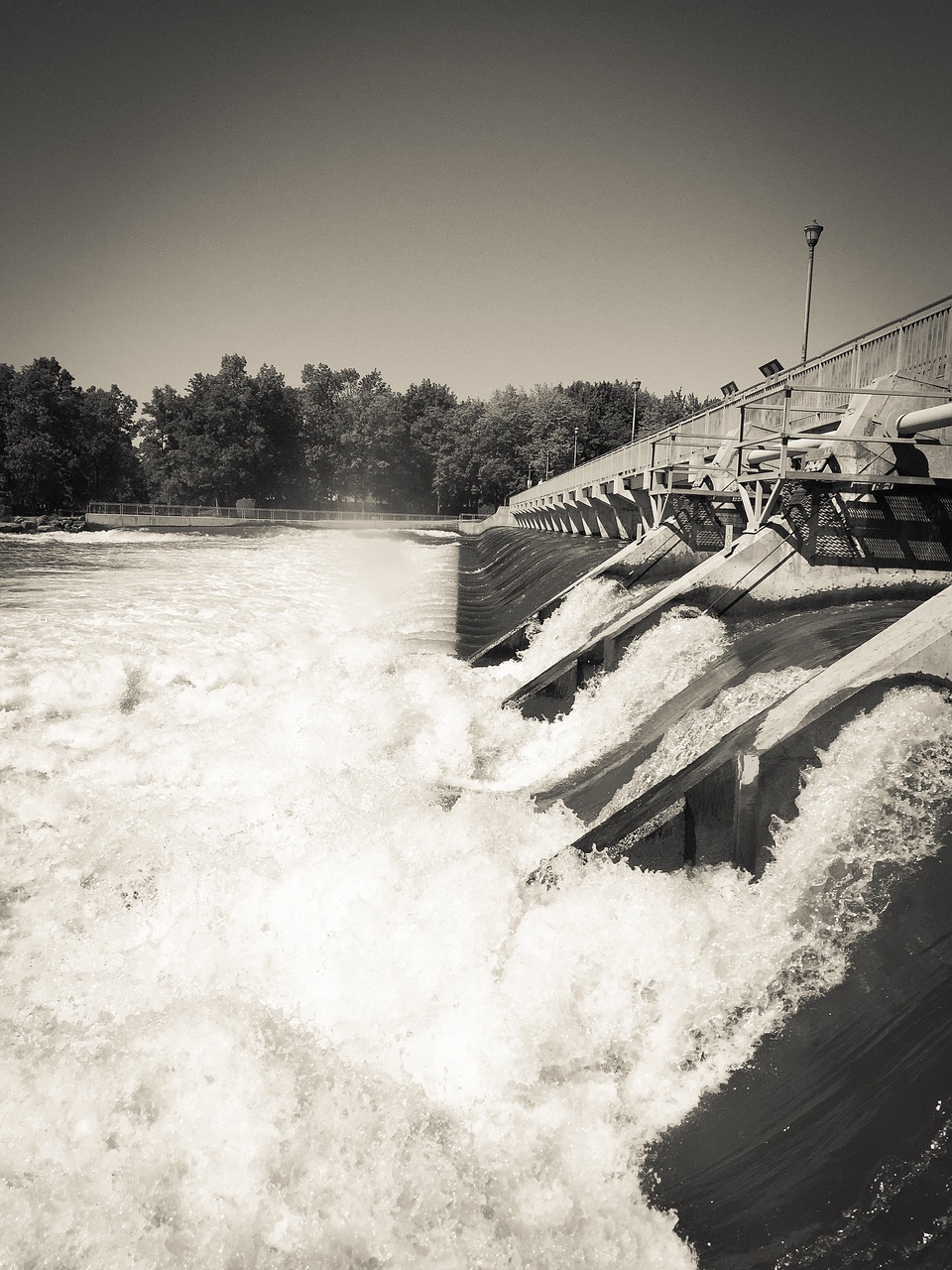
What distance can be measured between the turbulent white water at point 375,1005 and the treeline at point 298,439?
73.6 metres

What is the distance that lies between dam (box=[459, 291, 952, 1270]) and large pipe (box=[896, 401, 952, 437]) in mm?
35

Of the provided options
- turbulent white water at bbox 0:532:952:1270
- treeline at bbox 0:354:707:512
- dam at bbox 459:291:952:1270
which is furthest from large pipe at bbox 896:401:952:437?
treeline at bbox 0:354:707:512

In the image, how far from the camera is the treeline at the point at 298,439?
75.8 m

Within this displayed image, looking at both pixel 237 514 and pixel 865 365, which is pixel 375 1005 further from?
pixel 237 514

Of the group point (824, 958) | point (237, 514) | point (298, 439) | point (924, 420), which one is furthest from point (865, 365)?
point (298, 439)

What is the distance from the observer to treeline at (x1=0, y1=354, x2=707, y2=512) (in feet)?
249

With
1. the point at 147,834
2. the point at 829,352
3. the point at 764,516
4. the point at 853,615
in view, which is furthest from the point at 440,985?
the point at 829,352

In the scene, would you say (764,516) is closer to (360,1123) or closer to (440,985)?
(440,985)

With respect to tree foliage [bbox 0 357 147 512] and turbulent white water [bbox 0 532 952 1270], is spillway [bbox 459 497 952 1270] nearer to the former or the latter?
turbulent white water [bbox 0 532 952 1270]

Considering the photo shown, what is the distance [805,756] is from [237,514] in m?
82.9

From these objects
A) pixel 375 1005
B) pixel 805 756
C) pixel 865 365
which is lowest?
pixel 375 1005

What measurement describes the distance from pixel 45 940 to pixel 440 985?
8.50 ft

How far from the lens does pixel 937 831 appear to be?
12.9ft

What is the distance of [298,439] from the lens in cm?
9294
